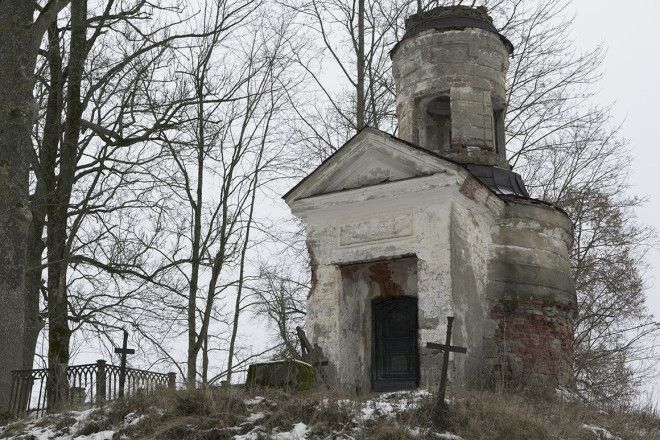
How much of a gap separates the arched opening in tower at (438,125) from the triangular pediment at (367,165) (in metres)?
3.29

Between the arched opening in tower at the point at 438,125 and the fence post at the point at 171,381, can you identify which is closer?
the fence post at the point at 171,381

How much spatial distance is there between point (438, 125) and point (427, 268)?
520 centimetres

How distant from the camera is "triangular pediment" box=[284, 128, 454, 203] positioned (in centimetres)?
1296

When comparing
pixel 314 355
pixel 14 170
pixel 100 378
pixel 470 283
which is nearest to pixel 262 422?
pixel 100 378

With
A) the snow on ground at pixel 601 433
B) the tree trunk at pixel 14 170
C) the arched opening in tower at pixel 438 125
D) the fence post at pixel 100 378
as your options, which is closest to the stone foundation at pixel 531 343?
the snow on ground at pixel 601 433

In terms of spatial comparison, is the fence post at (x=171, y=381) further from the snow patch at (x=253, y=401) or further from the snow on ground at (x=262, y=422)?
the snow patch at (x=253, y=401)

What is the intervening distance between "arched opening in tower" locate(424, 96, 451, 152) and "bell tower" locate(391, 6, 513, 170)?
10cm

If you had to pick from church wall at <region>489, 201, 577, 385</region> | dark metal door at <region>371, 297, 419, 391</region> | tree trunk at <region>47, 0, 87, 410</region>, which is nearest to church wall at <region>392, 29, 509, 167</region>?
church wall at <region>489, 201, 577, 385</region>

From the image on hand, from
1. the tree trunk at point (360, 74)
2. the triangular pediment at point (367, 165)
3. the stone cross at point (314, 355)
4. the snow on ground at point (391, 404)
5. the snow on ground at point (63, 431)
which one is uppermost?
the tree trunk at point (360, 74)

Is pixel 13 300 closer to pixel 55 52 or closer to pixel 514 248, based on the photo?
pixel 55 52

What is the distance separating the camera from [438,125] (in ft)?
55.8

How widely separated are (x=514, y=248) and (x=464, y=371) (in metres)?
2.61

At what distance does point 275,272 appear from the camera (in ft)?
74.4

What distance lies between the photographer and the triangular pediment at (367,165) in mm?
12961
